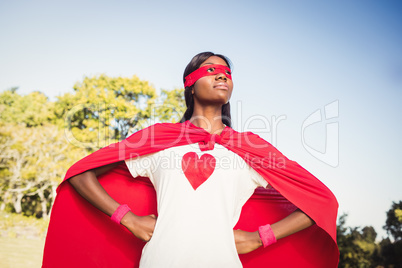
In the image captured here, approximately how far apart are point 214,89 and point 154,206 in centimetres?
117

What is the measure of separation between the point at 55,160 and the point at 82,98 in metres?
4.57

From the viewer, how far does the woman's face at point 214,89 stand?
2.66 meters

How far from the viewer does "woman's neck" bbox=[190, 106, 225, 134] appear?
2.75m

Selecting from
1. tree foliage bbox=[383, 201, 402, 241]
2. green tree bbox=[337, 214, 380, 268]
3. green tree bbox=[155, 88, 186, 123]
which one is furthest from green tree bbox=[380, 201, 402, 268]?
green tree bbox=[155, 88, 186, 123]

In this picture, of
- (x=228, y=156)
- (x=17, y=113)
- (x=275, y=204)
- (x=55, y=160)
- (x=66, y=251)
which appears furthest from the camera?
(x=17, y=113)

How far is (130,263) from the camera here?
2.75 metres

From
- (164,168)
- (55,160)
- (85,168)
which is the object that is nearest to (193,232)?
(164,168)

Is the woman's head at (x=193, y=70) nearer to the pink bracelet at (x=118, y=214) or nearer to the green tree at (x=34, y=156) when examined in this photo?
the pink bracelet at (x=118, y=214)

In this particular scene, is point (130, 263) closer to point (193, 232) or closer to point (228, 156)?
point (193, 232)

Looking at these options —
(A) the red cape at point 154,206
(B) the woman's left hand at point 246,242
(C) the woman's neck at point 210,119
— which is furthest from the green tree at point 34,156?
(B) the woman's left hand at point 246,242

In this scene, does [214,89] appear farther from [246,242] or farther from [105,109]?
[105,109]

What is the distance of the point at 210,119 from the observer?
2.78 m

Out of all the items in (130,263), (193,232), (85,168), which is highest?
(85,168)

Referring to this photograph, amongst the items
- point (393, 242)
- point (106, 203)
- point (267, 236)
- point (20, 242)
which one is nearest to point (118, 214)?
Result: point (106, 203)
